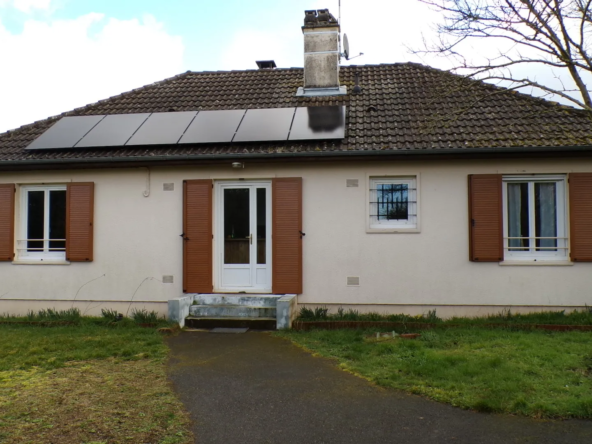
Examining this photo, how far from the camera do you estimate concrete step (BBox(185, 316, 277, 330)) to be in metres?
8.12

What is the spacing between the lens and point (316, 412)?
14.9 ft

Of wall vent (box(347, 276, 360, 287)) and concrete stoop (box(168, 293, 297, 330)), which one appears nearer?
concrete stoop (box(168, 293, 297, 330))

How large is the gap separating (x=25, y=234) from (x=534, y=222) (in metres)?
9.08

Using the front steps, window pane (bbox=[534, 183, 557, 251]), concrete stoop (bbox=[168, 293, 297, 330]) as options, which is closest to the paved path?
concrete stoop (bbox=[168, 293, 297, 330])

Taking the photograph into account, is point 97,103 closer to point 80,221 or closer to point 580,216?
point 80,221

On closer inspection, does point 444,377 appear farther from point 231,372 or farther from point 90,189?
point 90,189

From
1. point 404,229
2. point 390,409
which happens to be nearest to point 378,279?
point 404,229

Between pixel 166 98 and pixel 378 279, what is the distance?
21.1 ft

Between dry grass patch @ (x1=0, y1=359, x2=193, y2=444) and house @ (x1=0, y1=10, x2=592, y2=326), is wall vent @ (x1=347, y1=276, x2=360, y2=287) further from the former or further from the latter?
dry grass patch @ (x1=0, y1=359, x2=193, y2=444)

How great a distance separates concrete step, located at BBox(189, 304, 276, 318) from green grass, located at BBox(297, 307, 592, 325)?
0.55 metres

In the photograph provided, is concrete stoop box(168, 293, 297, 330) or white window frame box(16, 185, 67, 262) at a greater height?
white window frame box(16, 185, 67, 262)

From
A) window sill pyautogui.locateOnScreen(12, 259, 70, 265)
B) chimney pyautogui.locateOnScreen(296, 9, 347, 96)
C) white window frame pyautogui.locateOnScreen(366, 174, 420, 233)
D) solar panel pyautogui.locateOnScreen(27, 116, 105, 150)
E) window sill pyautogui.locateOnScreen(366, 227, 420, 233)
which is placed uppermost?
chimney pyautogui.locateOnScreen(296, 9, 347, 96)

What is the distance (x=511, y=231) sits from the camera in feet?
28.2

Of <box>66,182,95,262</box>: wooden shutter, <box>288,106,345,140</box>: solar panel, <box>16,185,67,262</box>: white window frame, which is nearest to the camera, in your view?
<box>288,106,345,140</box>: solar panel
